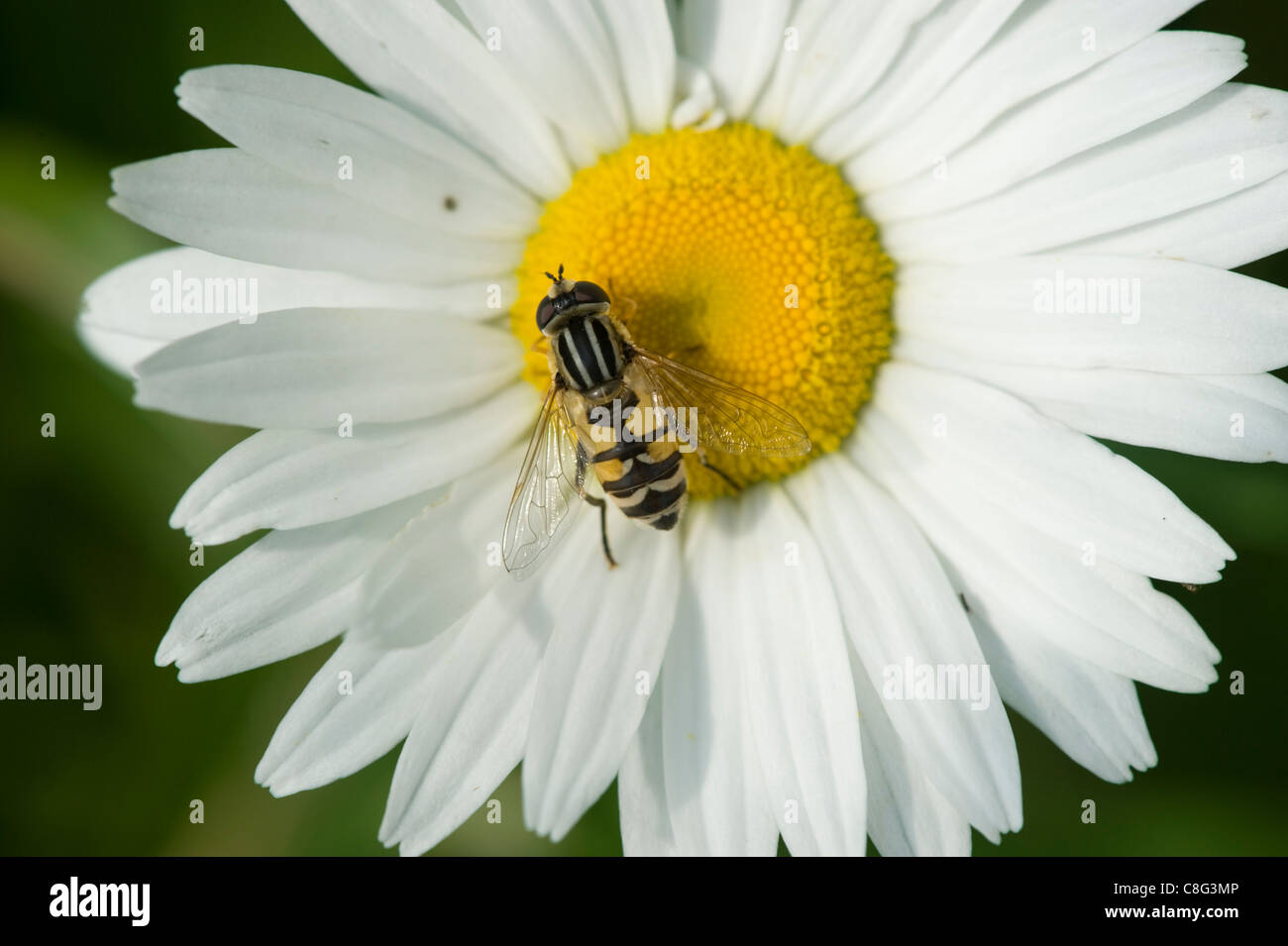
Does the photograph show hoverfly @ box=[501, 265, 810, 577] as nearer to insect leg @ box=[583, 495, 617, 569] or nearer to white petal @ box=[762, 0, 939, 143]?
insect leg @ box=[583, 495, 617, 569]

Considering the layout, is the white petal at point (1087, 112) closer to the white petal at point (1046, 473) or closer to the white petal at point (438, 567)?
the white petal at point (1046, 473)

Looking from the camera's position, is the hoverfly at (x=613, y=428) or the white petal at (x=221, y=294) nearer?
the hoverfly at (x=613, y=428)

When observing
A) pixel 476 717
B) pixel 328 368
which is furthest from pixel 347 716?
pixel 328 368

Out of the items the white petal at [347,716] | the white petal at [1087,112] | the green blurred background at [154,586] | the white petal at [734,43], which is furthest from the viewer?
the green blurred background at [154,586]

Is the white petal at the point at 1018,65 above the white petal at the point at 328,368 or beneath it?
above

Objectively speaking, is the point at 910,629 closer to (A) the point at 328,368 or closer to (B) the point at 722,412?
(B) the point at 722,412

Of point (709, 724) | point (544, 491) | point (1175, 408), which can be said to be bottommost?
point (709, 724)

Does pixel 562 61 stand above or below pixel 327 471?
above

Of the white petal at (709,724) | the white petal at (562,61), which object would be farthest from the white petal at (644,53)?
the white petal at (709,724)
